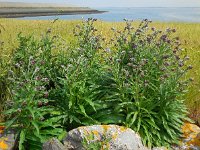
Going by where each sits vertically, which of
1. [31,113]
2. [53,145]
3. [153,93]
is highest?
[153,93]

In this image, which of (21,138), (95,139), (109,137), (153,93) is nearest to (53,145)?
(21,138)

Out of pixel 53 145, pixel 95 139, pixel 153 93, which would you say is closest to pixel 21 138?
pixel 53 145

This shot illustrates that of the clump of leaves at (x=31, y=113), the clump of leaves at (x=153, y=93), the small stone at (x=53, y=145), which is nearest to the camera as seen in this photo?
the small stone at (x=53, y=145)

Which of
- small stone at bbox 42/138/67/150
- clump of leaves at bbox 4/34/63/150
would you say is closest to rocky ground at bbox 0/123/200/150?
small stone at bbox 42/138/67/150

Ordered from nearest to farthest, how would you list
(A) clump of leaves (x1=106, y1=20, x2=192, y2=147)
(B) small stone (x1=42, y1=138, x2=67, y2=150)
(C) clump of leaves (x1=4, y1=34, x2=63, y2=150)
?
(B) small stone (x1=42, y1=138, x2=67, y2=150) < (C) clump of leaves (x1=4, y1=34, x2=63, y2=150) < (A) clump of leaves (x1=106, y1=20, x2=192, y2=147)

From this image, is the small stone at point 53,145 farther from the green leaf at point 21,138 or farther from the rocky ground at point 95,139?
the green leaf at point 21,138

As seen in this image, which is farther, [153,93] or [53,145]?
[153,93]

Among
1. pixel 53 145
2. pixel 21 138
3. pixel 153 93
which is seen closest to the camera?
pixel 53 145

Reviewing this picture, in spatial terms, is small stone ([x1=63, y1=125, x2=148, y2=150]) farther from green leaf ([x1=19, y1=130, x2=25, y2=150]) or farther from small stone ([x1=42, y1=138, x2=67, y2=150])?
green leaf ([x1=19, y1=130, x2=25, y2=150])

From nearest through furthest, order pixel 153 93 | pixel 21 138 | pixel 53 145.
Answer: pixel 53 145
pixel 21 138
pixel 153 93

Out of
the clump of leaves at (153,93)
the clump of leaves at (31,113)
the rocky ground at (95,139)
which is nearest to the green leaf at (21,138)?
the clump of leaves at (31,113)

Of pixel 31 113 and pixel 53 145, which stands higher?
pixel 31 113

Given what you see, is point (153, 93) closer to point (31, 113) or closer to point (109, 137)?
point (109, 137)

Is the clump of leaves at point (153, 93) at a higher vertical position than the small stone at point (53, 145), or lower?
higher
